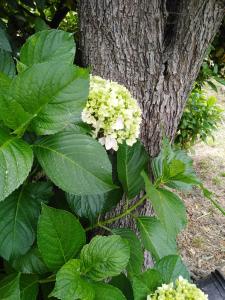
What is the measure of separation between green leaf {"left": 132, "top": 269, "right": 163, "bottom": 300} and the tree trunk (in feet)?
1.73

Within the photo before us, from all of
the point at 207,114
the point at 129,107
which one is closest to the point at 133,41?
the point at 129,107

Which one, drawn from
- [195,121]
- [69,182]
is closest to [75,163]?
[69,182]

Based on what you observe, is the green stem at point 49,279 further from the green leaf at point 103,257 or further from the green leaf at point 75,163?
the green leaf at point 75,163

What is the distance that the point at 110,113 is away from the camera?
108 centimetres

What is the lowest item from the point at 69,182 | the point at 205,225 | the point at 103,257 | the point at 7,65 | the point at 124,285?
the point at 205,225

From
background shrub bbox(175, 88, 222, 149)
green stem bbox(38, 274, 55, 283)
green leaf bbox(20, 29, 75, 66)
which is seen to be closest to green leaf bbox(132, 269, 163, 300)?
green stem bbox(38, 274, 55, 283)

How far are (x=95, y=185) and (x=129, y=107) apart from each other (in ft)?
1.04

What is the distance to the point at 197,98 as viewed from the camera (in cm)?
427

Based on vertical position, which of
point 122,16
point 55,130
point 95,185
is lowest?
point 95,185

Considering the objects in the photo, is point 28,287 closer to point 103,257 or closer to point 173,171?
point 103,257

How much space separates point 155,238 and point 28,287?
1.43 feet

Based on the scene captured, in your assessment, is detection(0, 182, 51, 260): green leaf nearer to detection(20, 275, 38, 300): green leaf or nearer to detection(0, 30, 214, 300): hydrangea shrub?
detection(0, 30, 214, 300): hydrangea shrub

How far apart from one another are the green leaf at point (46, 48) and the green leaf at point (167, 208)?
442 mm

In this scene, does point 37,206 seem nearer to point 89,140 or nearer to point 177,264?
point 89,140
